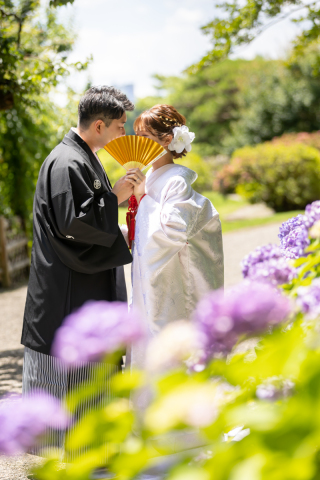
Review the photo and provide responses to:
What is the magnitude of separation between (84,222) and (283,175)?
462 inches

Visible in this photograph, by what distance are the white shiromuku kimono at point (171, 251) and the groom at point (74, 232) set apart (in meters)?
0.12

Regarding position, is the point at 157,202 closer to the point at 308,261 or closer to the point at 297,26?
the point at 308,261

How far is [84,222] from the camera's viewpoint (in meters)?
2.07

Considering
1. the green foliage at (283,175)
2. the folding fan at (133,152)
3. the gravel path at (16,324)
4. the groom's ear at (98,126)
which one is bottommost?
the gravel path at (16,324)

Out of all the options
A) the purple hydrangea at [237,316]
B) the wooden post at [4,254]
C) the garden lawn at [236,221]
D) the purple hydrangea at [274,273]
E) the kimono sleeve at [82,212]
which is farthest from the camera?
the garden lawn at [236,221]

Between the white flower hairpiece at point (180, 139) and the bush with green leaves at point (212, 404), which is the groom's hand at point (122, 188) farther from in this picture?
the bush with green leaves at point (212, 404)

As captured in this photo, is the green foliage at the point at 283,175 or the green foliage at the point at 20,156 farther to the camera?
the green foliage at the point at 283,175

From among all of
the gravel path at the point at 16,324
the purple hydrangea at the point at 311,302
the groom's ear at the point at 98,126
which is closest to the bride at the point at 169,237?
the groom's ear at the point at 98,126

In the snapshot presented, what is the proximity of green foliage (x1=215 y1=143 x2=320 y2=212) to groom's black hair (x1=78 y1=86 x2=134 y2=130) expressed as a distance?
11.3 m

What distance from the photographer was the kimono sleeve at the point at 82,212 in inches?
81.6

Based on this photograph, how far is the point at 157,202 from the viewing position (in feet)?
7.71

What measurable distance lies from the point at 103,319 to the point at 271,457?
33cm

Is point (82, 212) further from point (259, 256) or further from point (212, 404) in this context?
point (212, 404)

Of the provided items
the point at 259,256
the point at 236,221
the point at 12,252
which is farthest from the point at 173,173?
the point at 236,221
